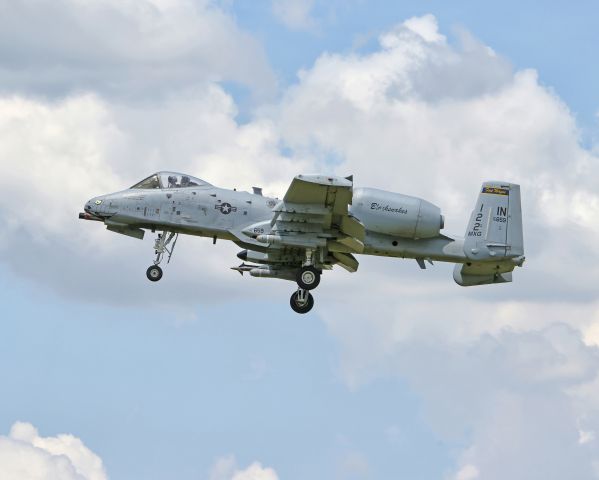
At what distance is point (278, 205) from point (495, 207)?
24.5ft

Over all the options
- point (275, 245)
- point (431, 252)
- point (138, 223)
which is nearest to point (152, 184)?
point (138, 223)

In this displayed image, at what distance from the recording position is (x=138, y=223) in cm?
5497

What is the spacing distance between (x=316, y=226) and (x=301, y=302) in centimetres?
315

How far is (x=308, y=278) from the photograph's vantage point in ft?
178

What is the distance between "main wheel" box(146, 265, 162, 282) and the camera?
55.0 m

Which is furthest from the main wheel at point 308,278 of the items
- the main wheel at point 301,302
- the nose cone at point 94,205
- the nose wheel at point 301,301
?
the nose cone at point 94,205

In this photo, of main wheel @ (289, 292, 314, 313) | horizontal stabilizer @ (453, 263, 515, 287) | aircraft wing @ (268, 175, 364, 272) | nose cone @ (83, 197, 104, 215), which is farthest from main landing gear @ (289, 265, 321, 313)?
nose cone @ (83, 197, 104, 215)

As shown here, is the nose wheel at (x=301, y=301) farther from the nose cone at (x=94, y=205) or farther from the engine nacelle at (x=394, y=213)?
the nose cone at (x=94, y=205)

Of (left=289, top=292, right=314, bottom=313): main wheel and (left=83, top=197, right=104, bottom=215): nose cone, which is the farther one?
(left=289, top=292, right=314, bottom=313): main wheel

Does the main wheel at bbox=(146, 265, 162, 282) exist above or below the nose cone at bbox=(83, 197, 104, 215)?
below

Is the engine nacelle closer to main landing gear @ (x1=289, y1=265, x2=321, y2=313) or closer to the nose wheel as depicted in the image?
main landing gear @ (x1=289, y1=265, x2=321, y2=313)

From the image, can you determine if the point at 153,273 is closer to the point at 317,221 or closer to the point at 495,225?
the point at 317,221

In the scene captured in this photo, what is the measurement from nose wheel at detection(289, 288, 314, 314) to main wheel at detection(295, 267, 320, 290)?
0.61 metres

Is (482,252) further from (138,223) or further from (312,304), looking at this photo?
(138,223)
